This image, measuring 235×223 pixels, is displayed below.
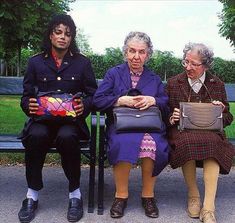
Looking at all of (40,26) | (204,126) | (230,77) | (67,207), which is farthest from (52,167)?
(230,77)

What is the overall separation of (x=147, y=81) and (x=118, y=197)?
1.04 meters

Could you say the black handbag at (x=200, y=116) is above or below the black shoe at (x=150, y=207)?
above

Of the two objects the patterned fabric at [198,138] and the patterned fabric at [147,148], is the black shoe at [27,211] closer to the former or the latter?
the patterned fabric at [147,148]

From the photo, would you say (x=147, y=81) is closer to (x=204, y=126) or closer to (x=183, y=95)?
(x=183, y=95)

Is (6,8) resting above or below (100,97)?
above

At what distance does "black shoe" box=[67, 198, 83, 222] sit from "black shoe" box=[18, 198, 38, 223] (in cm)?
30

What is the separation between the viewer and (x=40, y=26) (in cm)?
1550

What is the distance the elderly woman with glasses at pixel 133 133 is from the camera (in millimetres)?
3859

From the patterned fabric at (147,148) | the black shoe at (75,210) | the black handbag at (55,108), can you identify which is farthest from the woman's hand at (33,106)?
the patterned fabric at (147,148)

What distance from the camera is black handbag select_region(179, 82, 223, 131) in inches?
155

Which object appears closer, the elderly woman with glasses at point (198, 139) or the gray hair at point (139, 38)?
the elderly woman with glasses at point (198, 139)

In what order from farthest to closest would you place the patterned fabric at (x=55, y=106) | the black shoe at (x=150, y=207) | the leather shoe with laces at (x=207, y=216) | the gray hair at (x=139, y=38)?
the gray hair at (x=139, y=38)
the black shoe at (x=150, y=207)
the patterned fabric at (x=55, y=106)
the leather shoe with laces at (x=207, y=216)

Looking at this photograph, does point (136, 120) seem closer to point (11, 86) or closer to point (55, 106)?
point (55, 106)

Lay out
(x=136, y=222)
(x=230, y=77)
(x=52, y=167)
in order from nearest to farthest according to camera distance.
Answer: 1. (x=136, y=222)
2. (x=52, y=167)
3. (x=230, y=77)
